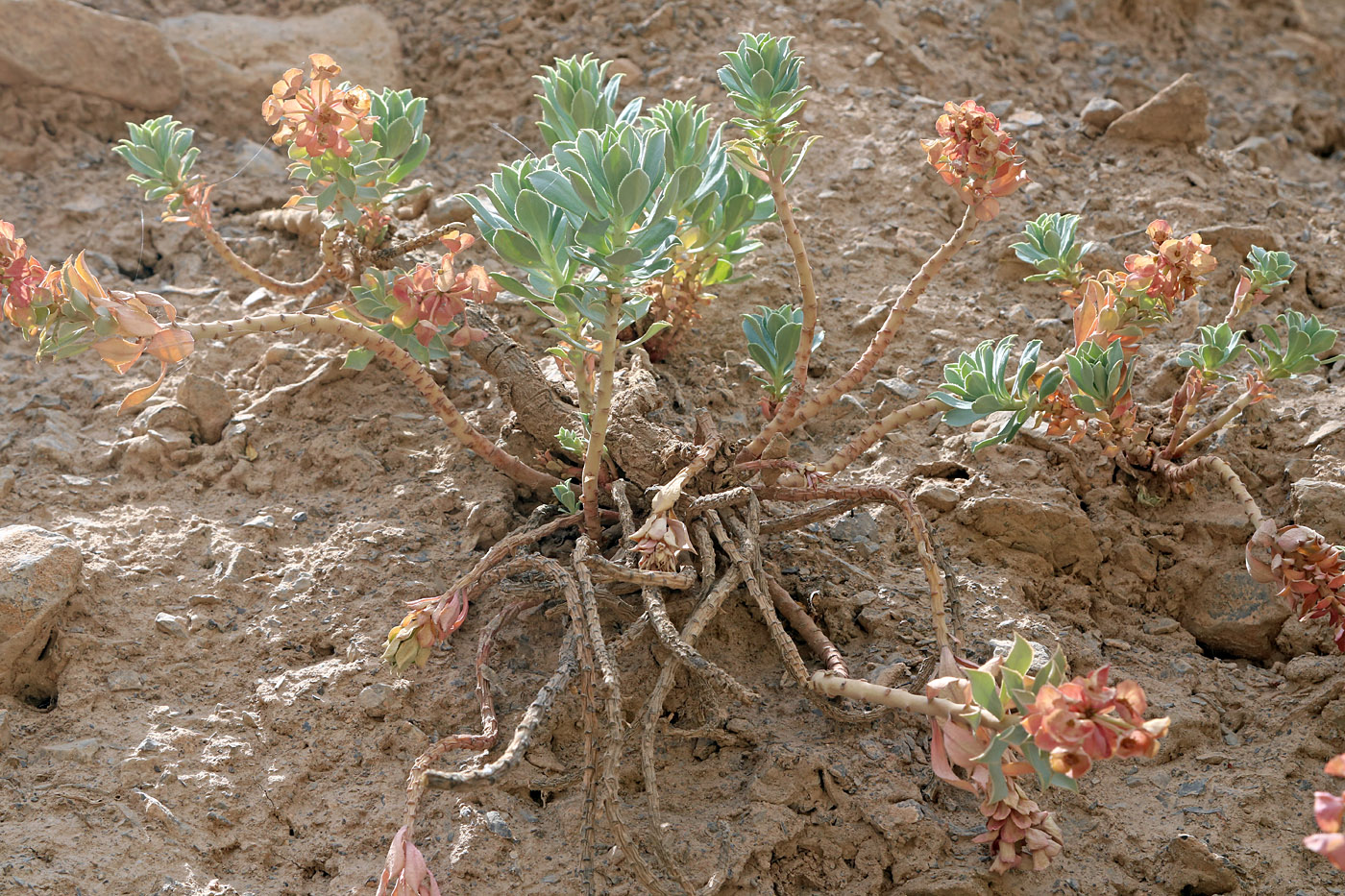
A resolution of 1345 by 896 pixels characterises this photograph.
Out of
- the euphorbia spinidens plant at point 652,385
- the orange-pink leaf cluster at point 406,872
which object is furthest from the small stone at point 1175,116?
the orange-pink leaf cluster at point 406,872

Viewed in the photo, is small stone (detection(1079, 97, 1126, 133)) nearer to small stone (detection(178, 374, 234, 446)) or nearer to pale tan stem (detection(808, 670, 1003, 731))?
pale tan stem (detection(808, 670, 1003, 731))

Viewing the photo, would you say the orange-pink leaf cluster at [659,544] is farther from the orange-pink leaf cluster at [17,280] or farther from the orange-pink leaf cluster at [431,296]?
the orange-pink leaf cluster at [17,280]

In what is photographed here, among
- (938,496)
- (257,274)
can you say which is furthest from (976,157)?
(257,274)

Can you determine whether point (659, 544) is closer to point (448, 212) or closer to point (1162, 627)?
point (1162, 627)

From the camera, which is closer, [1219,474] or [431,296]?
[431,296]

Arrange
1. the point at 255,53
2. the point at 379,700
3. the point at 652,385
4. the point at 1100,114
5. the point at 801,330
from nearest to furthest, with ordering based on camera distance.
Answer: the point at 379,700
the point at 801,330
the point at 652,385
the point at 1100,114
the point at 255,53

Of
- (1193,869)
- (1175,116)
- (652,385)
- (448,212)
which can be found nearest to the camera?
(1193,869)
